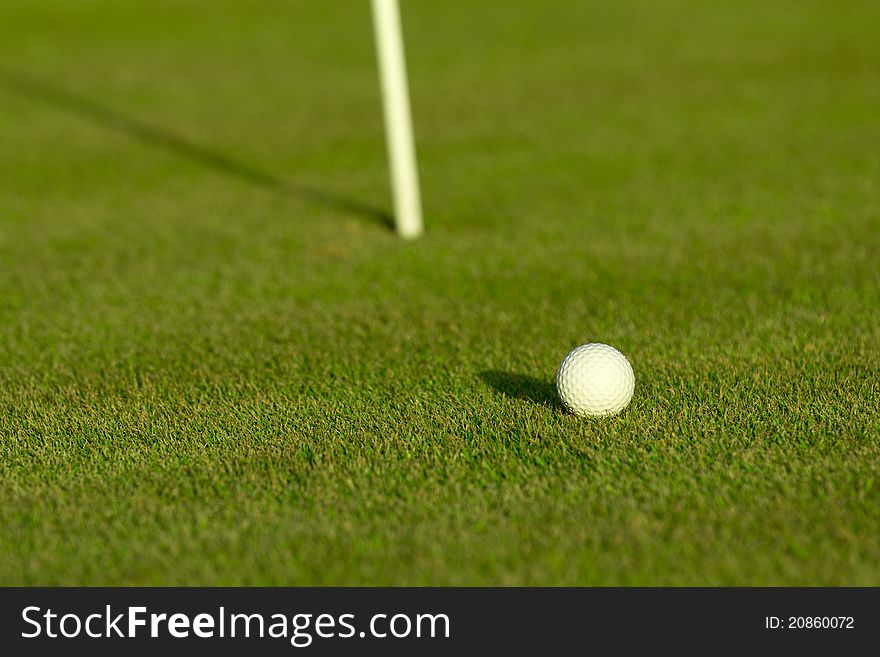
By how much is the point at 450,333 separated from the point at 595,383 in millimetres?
1509

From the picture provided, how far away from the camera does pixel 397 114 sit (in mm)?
7375

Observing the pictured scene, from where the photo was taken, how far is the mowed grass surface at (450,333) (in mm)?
3750

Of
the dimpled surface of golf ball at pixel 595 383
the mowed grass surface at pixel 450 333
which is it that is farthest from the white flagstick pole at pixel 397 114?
the dimpled surface of golf ball at pixel 595 383

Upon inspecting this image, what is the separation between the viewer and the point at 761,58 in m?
14.1

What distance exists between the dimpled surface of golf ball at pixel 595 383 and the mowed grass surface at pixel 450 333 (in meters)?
0.10

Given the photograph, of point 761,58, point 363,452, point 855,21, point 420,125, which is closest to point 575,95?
point 420,125

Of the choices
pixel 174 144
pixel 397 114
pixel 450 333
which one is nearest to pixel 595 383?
pixel 450 333

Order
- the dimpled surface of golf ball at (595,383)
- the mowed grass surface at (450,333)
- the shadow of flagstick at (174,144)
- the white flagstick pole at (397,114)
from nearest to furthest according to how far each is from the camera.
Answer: the mowed grass surface at (450,333) → the dimpled surface of golf ball at (595,383) → the white flagstick pole at (397,114) → the shadow of flagstick at (174,144)

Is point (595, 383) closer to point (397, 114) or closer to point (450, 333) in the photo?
point (450, 333)

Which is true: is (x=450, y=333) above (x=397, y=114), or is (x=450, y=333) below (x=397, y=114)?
below

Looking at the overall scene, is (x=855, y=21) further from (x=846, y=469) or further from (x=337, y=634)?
(x=337, y=634)

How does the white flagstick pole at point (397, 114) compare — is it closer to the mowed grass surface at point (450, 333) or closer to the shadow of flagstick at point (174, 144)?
the mowed grass surface at point (450, 333)

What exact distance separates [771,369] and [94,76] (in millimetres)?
12669

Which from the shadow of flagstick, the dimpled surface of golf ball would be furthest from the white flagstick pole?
the dimpled surface of golf ball
